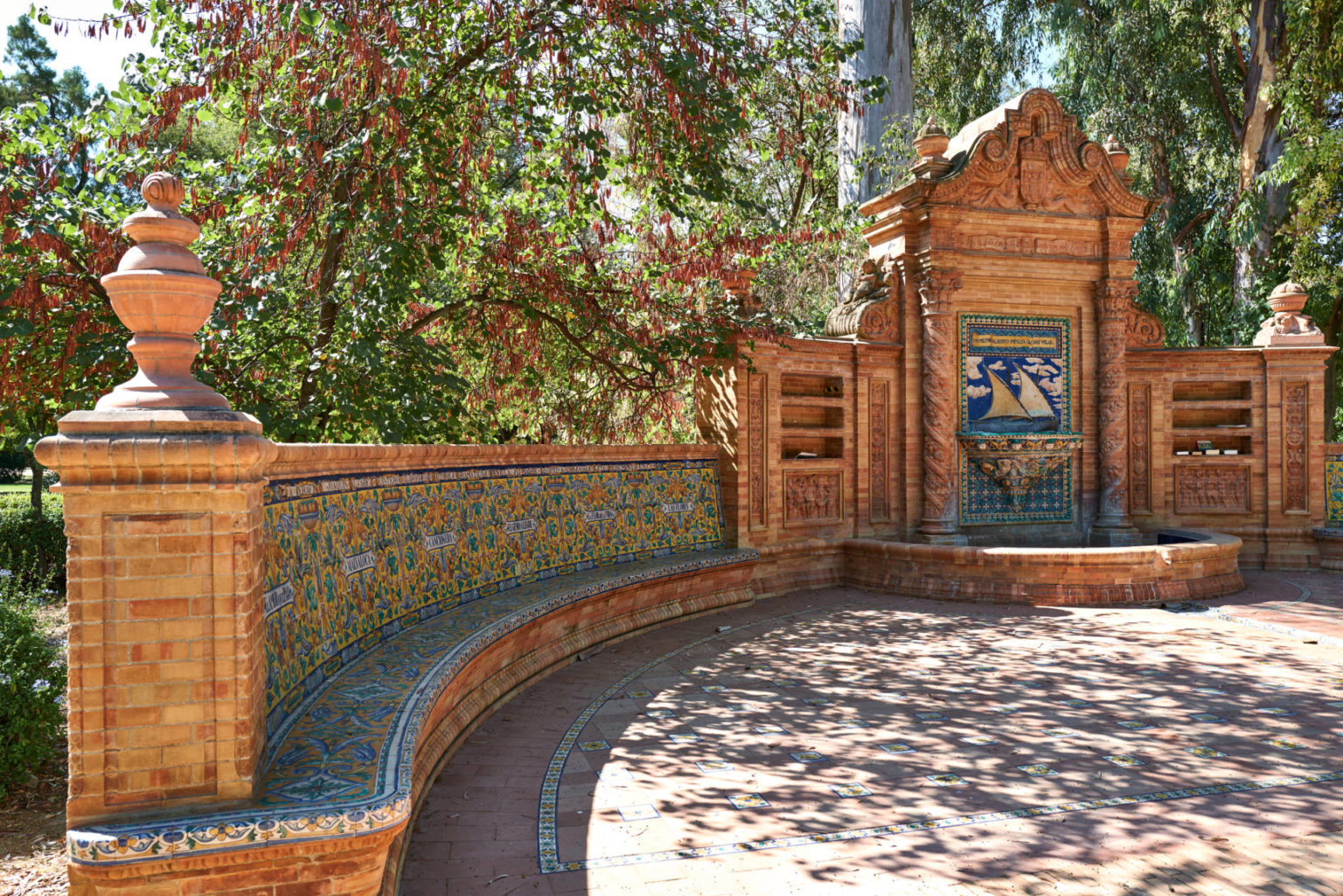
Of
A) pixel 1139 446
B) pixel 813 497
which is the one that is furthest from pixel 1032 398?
pixel 813 497

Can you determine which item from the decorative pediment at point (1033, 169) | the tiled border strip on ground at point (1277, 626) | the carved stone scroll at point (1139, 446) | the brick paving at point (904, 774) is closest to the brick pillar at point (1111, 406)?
the carved stone scroll at point (1139, 446)

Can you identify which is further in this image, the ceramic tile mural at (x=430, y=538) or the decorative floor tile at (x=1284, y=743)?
the decorative floor tile at (x=1284, y=743)

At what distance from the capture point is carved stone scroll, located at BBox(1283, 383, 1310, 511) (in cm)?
1173

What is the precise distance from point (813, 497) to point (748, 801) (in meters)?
6.74

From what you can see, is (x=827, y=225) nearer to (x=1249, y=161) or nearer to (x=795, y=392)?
(x=795, y=392)

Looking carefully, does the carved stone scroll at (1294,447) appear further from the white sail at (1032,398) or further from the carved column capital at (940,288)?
the carved column capital at (940,288)

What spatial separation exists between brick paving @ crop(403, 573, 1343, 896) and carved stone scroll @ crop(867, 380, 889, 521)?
3734 mm

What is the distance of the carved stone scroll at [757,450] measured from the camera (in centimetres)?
980

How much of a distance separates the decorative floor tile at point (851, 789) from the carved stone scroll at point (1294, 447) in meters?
10.6

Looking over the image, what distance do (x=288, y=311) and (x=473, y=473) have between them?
192 centimetres

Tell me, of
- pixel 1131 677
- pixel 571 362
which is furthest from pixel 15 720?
pixel 1131 677

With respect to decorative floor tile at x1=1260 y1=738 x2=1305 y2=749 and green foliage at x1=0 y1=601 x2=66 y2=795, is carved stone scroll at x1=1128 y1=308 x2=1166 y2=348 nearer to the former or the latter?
decorative floor tile at x1=1260 y1=738 x2=1305 y2=749

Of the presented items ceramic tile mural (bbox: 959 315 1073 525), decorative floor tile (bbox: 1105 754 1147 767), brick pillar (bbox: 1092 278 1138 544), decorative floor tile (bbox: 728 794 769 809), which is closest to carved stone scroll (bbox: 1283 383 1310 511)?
brick pillar (bbox: 1092 278 1138 544)

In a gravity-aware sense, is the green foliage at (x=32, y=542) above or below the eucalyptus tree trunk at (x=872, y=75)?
below
